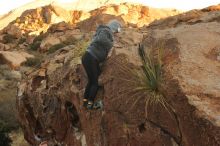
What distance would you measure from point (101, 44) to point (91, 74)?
60 centimetres

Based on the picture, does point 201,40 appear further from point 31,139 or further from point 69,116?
point 31,139

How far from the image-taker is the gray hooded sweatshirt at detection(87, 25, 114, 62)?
7.86 meters

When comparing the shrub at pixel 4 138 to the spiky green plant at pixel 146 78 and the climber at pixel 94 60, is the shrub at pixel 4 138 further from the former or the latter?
the spiky green plant at pixel 146 78

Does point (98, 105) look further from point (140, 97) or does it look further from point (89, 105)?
point (140, 97)

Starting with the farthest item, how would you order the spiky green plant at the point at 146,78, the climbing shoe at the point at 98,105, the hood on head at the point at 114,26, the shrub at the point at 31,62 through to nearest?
the shrub at the point at 31,62 < the hood on head at the point at 114,26 < the climbing shoe at the point at 98,105 < the spiky green plant at the point at 146,78

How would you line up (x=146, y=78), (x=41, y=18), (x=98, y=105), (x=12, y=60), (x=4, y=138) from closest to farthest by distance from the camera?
(x=146, y=78) → (x=98, y=105) → (x=4, y=138) → (x=12, y=60) → (x=41, y=18)

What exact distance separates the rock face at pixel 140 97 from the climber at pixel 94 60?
0.47ft

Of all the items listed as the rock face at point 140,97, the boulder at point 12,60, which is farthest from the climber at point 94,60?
the boulder at point 12,60

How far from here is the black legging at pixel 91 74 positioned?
7762 mm

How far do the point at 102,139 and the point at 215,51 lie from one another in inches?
101

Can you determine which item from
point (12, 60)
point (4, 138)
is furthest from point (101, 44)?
point (12, 60)

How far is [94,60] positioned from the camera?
7789 millimetres

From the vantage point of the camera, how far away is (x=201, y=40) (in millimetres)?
7555

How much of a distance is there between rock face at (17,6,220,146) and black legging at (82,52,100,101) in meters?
0.14
